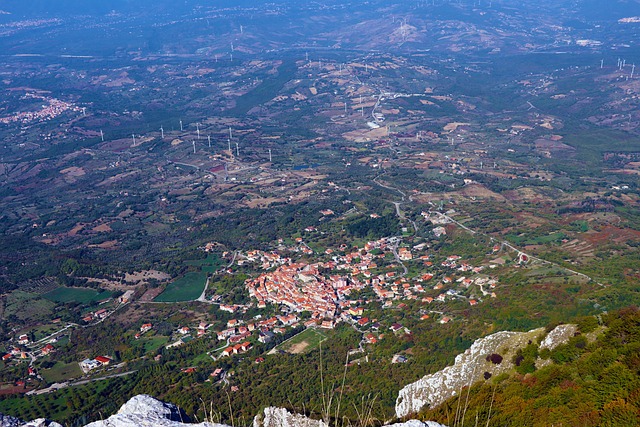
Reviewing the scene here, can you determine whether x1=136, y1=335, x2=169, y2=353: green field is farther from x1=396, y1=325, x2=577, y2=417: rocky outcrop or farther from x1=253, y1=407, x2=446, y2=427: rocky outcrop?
x1=253, y1=407, x2=446, y2=427: rocky outcrop

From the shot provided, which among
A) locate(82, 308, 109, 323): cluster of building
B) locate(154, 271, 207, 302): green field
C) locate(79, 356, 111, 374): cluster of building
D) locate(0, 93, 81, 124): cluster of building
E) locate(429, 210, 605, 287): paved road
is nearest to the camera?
Answer: locate(79, 356, 111, 374): cluster of building

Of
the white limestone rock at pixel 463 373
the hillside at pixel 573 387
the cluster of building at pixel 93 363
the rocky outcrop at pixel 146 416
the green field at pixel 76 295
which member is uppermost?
the rocky outcrop at pixel 146 416

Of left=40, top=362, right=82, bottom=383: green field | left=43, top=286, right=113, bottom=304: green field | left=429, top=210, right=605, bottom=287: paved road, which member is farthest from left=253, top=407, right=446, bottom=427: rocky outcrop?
left=43, top=286, right=113, bottom=304: green field

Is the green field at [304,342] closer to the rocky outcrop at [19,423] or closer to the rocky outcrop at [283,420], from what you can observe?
the rocky outcrop at [283,420]

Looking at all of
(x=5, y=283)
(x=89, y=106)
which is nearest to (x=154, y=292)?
(x=5, y=283)

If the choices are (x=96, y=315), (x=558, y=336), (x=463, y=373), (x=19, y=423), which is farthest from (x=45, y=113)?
(x=19, y=423)

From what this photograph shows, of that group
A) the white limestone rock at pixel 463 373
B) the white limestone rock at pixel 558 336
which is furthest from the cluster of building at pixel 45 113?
the white limestone rock at pixel 558 336
